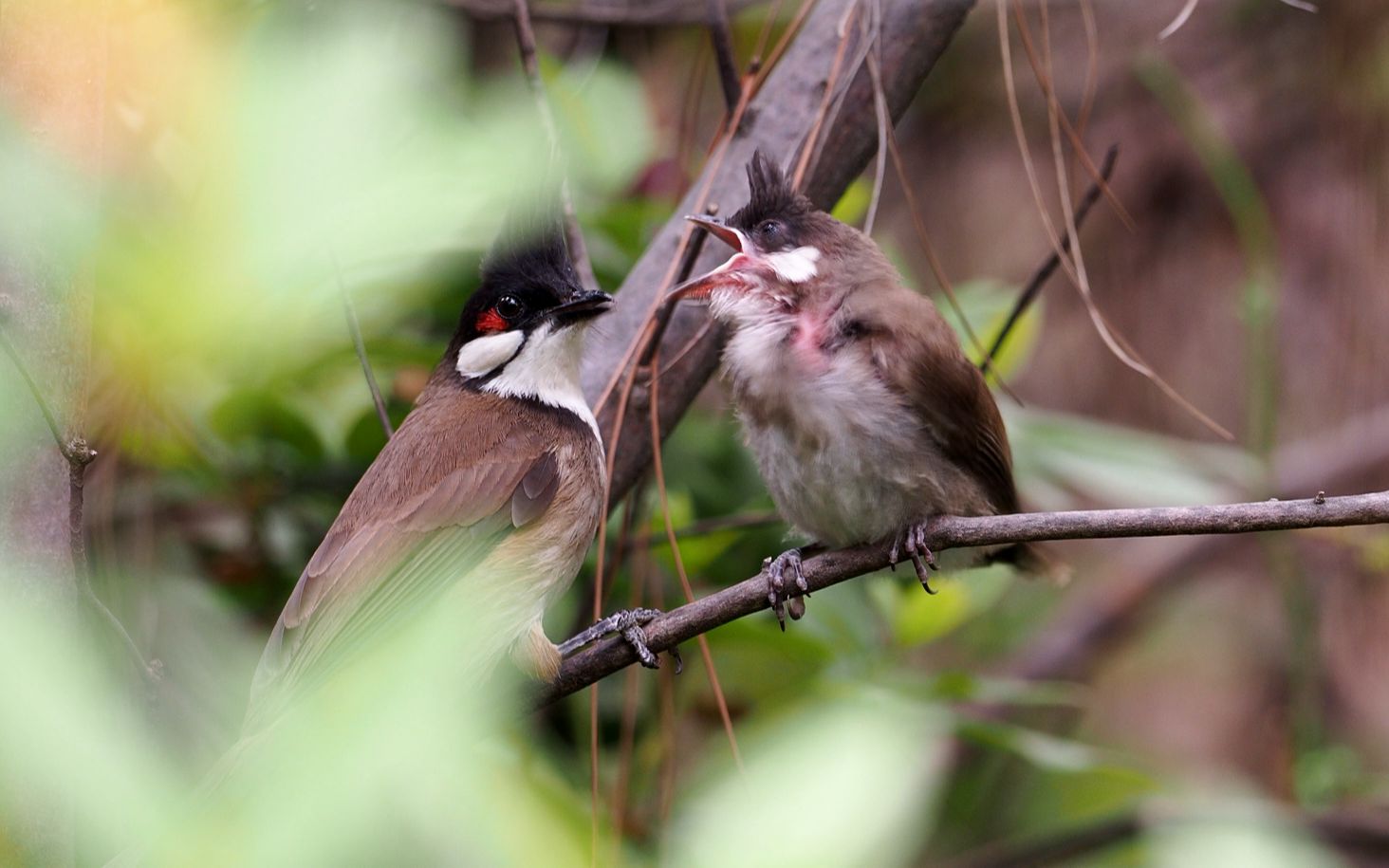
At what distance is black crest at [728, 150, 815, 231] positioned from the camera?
232cm

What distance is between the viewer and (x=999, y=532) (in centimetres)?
167

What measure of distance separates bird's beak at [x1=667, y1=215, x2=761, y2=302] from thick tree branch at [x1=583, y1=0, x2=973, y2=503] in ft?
0.62

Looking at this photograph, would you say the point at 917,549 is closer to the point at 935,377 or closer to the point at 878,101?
the point at 935,377

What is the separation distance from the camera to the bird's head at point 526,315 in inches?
97.9

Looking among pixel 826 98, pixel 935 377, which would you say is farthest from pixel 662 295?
pixel 935 377

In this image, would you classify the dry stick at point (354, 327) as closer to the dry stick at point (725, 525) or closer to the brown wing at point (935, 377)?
the dry stick at point (725, 525)

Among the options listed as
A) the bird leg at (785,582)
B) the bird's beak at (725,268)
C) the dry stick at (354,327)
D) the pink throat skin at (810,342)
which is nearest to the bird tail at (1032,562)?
the bird leg at (785,582)

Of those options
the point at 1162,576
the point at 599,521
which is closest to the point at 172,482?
the point at 599,521

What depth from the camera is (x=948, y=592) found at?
287 centimetres

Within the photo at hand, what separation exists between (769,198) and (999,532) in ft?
2.94

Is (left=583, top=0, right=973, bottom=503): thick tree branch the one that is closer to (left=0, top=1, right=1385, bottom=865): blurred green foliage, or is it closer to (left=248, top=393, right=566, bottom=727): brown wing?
(left=248, top=393, right=566, bottom=727): brown wing

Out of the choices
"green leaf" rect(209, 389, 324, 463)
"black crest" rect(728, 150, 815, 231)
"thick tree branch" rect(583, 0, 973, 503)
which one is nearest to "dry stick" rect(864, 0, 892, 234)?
"thick tree branch" rect(583, 0, 973, 503)

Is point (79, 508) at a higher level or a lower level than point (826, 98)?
lower

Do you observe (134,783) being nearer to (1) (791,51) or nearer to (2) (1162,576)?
(1) (791,51)
